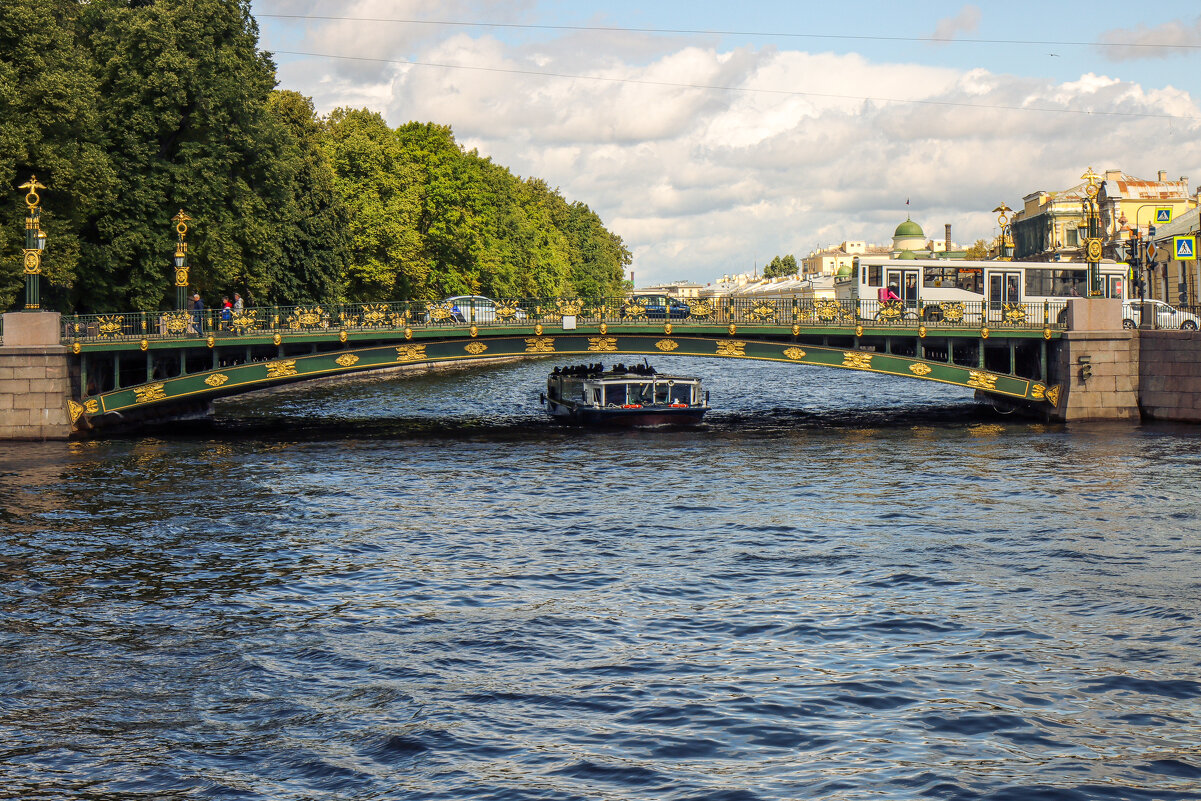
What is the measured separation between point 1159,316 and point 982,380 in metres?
13.3

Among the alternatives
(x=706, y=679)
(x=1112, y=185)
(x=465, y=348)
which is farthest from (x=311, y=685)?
(x=1112, y=185)

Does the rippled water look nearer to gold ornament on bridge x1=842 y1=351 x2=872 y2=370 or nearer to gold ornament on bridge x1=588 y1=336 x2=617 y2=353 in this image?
gold ornament on bridge x1=842 y1=351 x2=872 y2=370

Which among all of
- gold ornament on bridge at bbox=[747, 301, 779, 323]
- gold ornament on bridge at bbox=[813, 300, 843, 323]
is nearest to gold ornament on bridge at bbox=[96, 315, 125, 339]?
gold ornament on bridge at bbox=[747, 301, 779, 323]

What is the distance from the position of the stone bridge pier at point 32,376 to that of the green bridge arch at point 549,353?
237cm

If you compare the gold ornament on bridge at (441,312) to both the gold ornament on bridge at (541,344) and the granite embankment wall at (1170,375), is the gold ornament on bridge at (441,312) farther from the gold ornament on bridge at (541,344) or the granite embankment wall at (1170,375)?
the granite embankment wall at (1170,375)

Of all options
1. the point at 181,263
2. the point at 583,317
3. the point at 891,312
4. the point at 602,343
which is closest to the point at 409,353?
the point at 583,317

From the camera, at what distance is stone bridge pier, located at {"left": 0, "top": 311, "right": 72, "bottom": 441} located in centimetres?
4644

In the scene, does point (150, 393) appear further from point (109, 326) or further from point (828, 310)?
point (828, 310)

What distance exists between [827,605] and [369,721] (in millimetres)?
9009

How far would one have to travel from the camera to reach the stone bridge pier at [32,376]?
46.4m

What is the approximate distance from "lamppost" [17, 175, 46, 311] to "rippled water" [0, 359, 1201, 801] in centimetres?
868

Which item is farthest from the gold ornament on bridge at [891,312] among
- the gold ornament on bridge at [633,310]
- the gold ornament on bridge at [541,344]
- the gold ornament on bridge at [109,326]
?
the gold ornament on bridge at [109,326]

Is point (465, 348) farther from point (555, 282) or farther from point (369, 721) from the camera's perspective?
point (555, 282)

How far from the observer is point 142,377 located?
56.6 m
